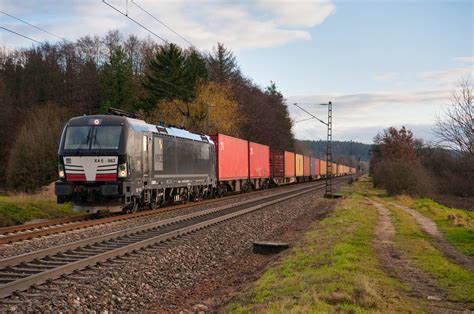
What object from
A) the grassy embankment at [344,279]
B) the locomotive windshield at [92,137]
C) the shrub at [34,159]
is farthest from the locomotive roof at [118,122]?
the shrub at [34,159]

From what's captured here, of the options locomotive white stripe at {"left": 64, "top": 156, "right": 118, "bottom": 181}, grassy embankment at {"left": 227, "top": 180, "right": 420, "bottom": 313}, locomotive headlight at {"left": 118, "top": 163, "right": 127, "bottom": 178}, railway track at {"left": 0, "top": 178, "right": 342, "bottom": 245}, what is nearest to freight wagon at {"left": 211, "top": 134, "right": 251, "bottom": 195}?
railway track at {"left": 0, "top": 178, "right": 342, "bottom": 245}

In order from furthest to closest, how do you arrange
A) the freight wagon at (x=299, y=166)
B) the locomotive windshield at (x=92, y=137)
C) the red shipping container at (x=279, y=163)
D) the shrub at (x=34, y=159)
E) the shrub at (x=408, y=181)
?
the freight wagon at (x=299, y=166), the red shipping container at (x=279, y=163), the shrub at (x=34, y=159), the shrub at (x=408, y=181), the locomotive windshield at (x=92, y=137)

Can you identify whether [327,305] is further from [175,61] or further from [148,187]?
[175,61]

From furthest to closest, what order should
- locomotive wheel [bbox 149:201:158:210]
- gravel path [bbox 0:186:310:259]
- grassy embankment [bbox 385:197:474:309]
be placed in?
1. locomotive wheel [bbox 149:201:158:210]
2. gravel path [bbox 0:186:310:259]
3. grassy embankment [bbox 385:197:474:309]

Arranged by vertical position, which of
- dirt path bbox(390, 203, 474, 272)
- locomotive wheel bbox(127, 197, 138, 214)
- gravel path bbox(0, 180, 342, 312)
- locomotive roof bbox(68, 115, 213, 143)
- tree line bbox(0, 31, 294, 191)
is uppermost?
tree line bbox(0, 31, 294, 191)

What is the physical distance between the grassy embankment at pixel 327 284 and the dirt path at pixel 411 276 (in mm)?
216

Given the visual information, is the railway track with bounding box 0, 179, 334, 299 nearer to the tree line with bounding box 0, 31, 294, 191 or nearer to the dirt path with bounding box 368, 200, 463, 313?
the dirt path with bounding box 368, 200, 463, 313

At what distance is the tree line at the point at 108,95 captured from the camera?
46938 millimetres

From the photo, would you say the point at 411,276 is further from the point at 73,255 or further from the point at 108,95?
the point at 108,95

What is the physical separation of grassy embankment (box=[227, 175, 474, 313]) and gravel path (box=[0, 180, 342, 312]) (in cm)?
79

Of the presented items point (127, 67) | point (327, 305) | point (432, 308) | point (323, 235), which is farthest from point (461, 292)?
point (127, 67)

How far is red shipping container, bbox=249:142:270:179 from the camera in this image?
38112 millimetres

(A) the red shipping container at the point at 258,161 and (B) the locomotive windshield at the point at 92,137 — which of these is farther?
(A) the red shipping container at the point at 258,161

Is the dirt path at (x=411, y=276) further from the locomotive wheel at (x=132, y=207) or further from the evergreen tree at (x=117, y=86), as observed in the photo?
the evergreen tree at (x=117, y=86)
